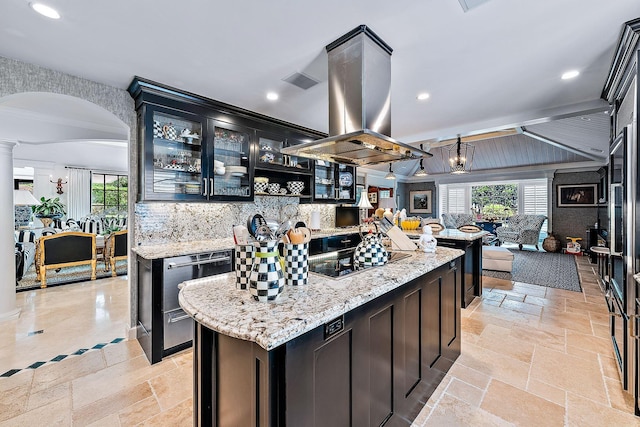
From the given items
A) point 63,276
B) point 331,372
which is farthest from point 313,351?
point 63,276

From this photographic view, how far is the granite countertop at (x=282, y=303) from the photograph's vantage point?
91 cm

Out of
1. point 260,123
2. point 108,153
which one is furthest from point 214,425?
point 108,153

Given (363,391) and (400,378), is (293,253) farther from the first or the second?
(400,378)

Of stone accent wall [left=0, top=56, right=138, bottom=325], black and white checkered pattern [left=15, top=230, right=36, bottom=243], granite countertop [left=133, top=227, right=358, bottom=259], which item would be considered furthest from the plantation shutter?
black and white checkered pattern [left=15, top=230, right=36, bottom=243]

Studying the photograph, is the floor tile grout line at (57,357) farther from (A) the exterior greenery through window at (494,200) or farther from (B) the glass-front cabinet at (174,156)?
(A) the exterior greenery through window at (494,200)

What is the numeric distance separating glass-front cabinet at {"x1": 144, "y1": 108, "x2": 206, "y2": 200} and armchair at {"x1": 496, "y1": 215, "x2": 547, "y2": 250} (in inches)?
346

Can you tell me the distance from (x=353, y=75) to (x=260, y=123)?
194 cm

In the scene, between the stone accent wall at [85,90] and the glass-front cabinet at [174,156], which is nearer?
the stone accent wall at [85,90]

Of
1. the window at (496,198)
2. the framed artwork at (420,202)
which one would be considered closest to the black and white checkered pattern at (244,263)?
the window at (496,198)

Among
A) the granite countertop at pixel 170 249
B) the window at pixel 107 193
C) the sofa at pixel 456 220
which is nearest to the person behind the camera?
the granite countertop at pixel 170 249

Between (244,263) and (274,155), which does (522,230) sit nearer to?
(274,155)

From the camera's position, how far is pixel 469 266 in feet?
12.8

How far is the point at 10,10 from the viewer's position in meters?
1.75

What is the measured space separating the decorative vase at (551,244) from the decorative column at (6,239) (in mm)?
10958
